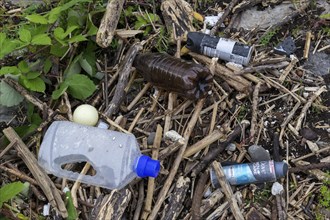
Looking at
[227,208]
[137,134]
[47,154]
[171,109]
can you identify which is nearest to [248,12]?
[171,109]

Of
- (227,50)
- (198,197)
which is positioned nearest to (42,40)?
(227,50)

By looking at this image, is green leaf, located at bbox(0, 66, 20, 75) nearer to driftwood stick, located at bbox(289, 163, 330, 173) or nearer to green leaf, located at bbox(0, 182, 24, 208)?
green leaf, located at bbox(0, 182, 24, 208)

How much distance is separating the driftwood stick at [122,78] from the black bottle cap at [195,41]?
0.33 metres

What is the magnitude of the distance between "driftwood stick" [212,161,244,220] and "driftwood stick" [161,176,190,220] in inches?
7.3

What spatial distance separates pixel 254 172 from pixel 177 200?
1.54 ft

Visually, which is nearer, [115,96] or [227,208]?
[227,208]

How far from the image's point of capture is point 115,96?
10.5 feet

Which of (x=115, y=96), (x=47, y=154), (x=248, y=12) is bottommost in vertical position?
(x=47, y=154)

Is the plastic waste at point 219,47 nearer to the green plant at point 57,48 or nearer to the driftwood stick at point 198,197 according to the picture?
the green plant at point 57,48

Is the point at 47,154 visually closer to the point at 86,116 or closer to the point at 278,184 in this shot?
the point at 86,116

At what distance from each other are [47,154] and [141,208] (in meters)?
0.65

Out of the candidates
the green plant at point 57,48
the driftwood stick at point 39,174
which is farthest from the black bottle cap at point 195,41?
the driftwood stick at point 39,174

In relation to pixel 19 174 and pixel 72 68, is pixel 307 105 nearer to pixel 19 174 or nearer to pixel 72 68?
pixel 72 68

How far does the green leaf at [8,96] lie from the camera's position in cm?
314
